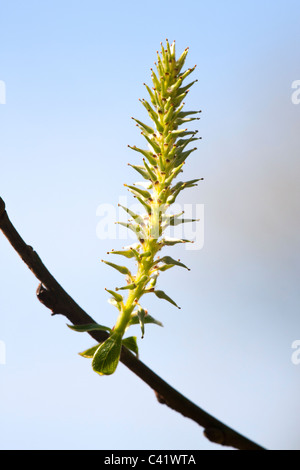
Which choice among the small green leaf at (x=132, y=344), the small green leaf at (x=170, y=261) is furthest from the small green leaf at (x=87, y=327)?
the small green leaf at (x=170, y=261)

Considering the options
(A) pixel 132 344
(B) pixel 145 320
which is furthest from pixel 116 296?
(A) pixel 132 344

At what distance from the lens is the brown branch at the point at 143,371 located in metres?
1.85

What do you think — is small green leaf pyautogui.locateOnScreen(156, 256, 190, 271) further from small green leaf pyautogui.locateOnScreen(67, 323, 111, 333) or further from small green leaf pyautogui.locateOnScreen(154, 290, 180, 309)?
small green leaf pyautogui.locateOnScreen(67, 323, 111, 333)

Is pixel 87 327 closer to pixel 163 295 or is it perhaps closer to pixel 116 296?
pixel 116 296

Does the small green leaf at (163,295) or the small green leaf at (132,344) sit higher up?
the small green leaf at (163,295)

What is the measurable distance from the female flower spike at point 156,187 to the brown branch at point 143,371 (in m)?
0.14

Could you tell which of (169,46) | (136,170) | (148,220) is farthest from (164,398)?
(169,46)

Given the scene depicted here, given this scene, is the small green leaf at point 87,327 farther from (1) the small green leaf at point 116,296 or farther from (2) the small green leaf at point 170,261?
(2) the small green leaf at point 170,261

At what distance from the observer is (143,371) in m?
1.86

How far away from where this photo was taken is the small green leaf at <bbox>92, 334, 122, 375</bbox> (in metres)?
1.82

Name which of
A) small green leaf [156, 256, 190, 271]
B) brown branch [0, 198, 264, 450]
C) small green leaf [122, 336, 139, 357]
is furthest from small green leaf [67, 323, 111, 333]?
small green leaf [156, 256, 190, 271]

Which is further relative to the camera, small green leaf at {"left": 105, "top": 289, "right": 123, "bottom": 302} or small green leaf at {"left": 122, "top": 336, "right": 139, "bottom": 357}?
small green leaf at {"left": 122, "top": 336, "right": 139, "bottom": 357}

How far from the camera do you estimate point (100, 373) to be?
72.4 inches
